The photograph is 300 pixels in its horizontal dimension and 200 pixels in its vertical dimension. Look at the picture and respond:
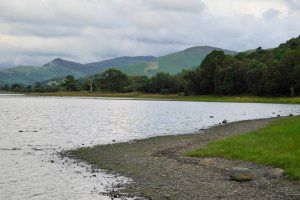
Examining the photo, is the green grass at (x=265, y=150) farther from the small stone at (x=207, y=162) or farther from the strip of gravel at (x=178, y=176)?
the small stone at (x=207, y=162)

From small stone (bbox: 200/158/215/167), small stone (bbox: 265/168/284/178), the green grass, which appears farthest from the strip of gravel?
the green grass

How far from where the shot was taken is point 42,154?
40.4m

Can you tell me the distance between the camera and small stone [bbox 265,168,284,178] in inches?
1031

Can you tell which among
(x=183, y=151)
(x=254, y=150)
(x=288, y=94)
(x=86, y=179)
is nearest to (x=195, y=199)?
(x=86, y=179)

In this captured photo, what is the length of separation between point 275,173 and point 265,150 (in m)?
8.44

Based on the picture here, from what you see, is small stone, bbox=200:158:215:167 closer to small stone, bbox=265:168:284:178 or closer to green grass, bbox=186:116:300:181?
green grass, bbox=186:116:300:181

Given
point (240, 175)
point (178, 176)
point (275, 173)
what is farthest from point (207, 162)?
point (275, 173)

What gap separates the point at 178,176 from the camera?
91.4 feet

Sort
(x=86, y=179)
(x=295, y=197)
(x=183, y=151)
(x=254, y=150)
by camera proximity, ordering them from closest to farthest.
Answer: (x=295, y=197) → (x=86, y=179) → (x=254, y=150) → (x=183, y=151)

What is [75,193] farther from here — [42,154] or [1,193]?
[42,154]

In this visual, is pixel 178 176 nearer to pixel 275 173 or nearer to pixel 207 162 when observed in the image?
pixel 207 162

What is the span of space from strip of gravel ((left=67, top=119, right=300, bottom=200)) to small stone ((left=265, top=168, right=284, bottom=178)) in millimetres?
365

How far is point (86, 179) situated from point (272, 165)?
13.7 meters

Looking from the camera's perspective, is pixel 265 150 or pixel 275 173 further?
pixel 265 150
